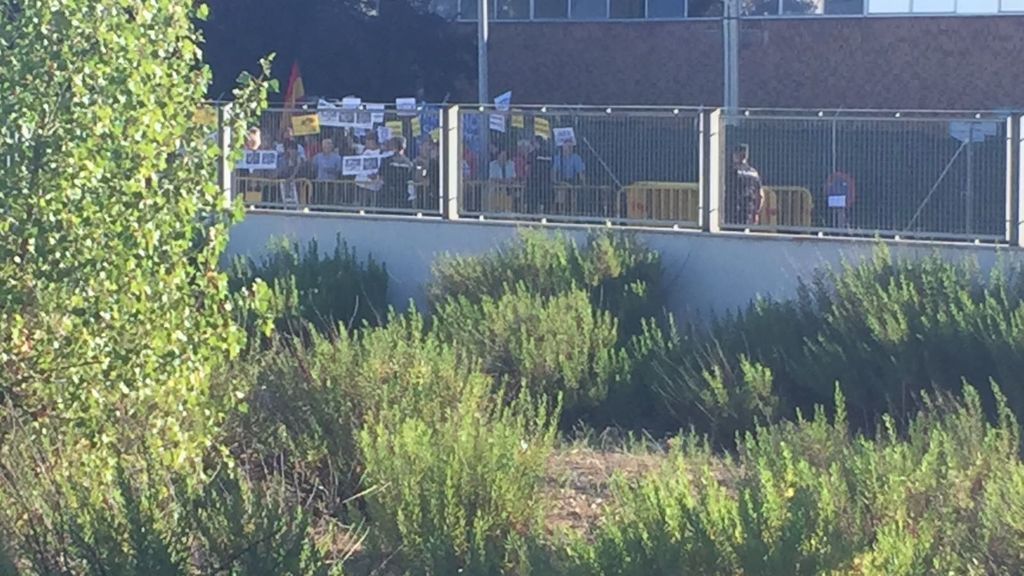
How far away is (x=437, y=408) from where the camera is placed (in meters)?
8.75

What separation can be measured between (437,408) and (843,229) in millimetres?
5921

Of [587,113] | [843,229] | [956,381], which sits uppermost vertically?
[587,113]

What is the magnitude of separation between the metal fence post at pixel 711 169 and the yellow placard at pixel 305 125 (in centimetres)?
437

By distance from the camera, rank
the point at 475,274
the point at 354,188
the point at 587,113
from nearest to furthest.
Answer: the point at 475,274 < the point at 587,113 < the point at 354,188

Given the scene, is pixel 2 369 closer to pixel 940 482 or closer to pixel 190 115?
pixel 190 115

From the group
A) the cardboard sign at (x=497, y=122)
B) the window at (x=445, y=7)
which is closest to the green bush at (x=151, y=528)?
the cardboard sign at (x=497, y=122)

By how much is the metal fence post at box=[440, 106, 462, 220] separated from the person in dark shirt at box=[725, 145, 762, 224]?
2.82m

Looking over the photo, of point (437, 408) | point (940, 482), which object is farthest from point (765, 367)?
point (940, 482)

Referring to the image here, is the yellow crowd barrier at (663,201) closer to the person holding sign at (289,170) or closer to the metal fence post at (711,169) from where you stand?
the metal fence post at (711,169)

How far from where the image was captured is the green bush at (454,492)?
6602 millimetres

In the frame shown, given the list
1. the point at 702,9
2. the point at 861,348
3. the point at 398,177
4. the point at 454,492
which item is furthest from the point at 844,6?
the point at 454,492

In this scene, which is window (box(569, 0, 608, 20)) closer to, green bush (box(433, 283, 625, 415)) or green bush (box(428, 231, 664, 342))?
green bush (box(428, 231, 664, 342))

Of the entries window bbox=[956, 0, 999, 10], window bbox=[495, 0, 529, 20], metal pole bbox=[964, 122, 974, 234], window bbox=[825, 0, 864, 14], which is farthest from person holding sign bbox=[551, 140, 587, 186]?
window bbox=[495, 0, 529, 20]

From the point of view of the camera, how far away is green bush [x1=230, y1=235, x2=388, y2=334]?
14.0 m
